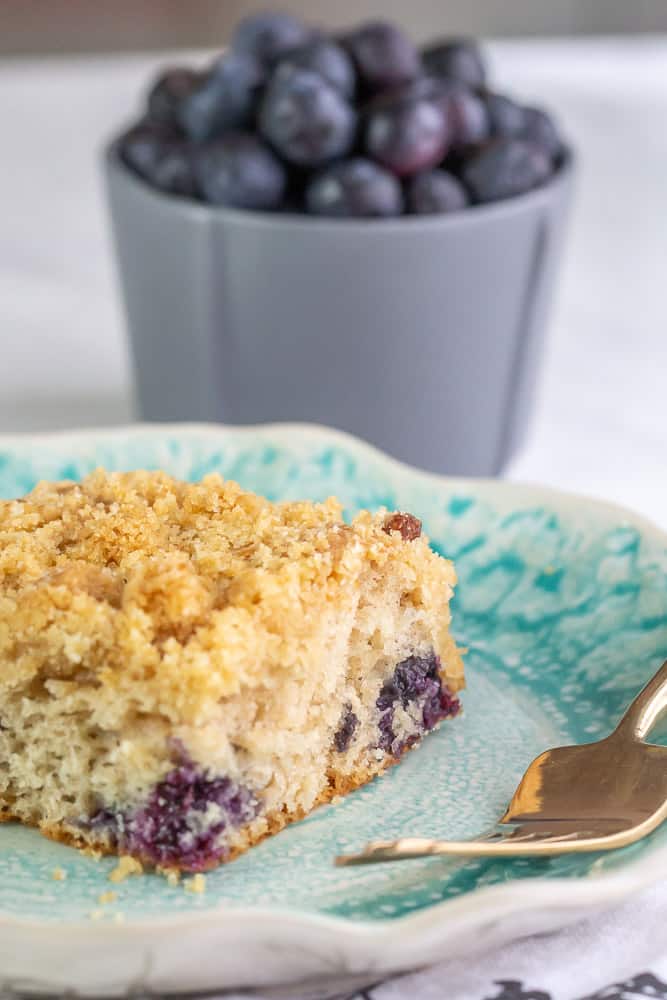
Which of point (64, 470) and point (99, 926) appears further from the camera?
point (64, 470)

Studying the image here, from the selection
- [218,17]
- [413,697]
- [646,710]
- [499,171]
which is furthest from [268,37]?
[218,17]

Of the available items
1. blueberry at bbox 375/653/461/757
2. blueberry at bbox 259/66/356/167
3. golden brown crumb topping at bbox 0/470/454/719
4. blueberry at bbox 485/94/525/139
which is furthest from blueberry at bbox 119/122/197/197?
blueberry at bbox 375/653/461/757

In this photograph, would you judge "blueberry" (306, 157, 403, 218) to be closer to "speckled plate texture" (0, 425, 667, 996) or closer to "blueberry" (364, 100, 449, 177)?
"blueberry" (364, 100, 449, 177)

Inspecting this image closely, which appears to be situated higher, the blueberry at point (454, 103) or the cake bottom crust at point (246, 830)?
the blueberry at point (454, 103)

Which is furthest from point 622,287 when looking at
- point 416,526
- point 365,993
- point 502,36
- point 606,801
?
point 365,993

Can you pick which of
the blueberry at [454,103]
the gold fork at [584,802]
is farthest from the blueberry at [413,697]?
the blueberry at [454,103]

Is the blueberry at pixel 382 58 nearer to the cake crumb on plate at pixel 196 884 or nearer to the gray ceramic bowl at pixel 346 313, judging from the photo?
the gray ceramic bowl at pixel 346 313

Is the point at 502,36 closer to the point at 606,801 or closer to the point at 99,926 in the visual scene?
the point at 606,801
